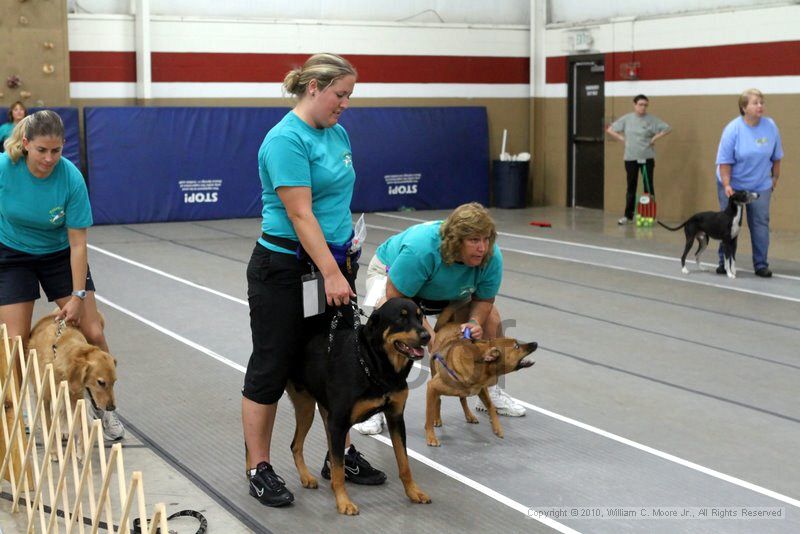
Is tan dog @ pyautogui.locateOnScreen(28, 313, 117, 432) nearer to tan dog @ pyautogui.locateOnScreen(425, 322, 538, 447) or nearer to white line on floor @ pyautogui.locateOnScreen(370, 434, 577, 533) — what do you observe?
white line on floor @ pyautogui.locateOnScreen(370, 434, 577, 533)

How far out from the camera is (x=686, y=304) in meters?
8.09

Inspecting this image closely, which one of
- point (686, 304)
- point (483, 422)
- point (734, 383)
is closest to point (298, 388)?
point (483, 422)

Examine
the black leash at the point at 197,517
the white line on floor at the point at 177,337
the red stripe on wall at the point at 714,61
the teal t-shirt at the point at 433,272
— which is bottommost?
the black leash at the point at 197,517

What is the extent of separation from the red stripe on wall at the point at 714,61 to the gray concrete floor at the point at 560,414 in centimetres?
373

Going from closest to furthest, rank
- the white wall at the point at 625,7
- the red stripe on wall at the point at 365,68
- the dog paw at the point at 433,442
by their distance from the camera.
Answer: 1. the dog paw at the point at 433,442
2. the white wall at the point at 625,7
3. the red stripe on wall at the point at 365,68

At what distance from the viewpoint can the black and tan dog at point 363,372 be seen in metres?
3.80

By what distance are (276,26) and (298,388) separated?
11.5 m

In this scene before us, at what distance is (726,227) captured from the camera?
9.16 metres

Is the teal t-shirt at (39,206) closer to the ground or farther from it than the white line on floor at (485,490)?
farther from it

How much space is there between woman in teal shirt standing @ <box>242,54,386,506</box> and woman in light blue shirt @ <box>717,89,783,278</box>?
602 centimetres

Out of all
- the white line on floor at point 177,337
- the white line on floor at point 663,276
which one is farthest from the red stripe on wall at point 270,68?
the white line on floor at point 177,337

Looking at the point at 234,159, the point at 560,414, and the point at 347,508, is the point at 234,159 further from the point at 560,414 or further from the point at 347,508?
the point at 347,508

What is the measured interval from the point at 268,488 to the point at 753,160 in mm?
6510

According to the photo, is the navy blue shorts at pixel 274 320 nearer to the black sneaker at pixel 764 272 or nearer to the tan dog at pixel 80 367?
the tan dog at pixel 80 367
